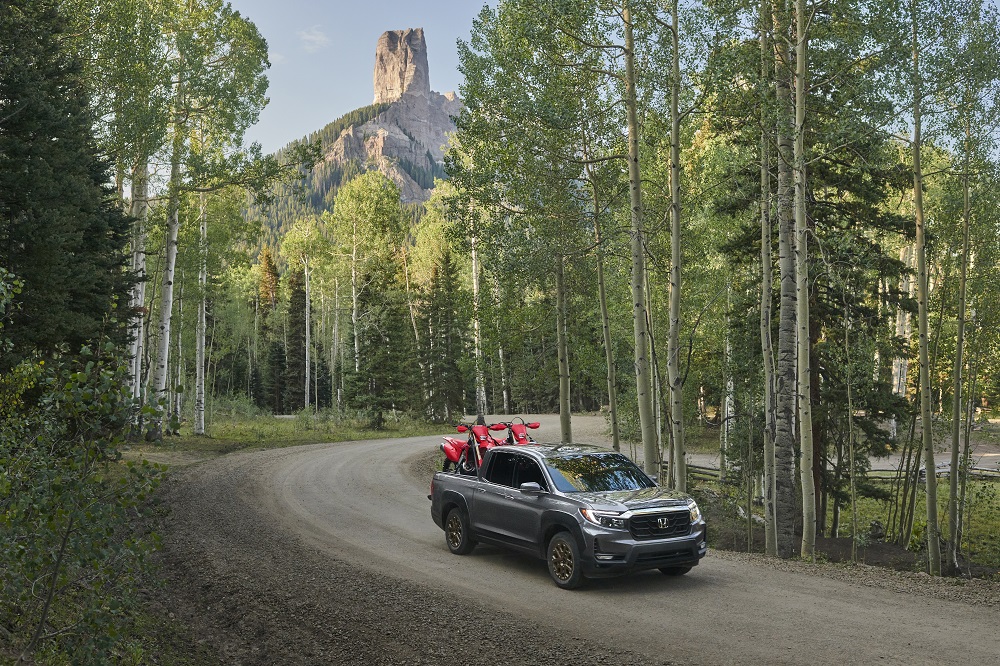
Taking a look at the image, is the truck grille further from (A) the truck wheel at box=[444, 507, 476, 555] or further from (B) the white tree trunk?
(B) the white tree trunk

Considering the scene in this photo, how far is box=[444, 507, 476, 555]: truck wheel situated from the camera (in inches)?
444

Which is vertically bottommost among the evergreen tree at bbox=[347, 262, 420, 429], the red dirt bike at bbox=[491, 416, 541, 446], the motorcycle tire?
the motorcycle tire

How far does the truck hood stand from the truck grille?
12 cm

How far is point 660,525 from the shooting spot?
924cm

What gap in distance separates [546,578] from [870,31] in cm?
1102

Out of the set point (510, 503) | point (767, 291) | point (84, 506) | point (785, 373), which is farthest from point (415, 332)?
point (84, 506)

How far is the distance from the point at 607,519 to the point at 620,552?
414 millimetres

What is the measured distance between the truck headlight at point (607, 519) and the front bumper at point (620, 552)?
56 mm

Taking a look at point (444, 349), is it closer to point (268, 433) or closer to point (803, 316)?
point (268, 433)

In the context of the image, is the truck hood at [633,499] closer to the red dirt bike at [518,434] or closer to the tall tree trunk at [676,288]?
the red dirt bike at [518,434]

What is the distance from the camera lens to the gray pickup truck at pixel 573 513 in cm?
905

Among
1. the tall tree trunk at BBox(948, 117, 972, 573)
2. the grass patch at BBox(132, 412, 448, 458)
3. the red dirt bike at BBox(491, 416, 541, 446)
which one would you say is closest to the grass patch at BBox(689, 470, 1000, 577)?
the tall tree trunk at BBox(948, 117, 972, 573)

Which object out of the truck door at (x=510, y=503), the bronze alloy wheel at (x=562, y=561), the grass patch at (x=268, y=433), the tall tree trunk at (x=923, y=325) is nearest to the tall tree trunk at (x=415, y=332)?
the grass patch at (x=268, y=433)

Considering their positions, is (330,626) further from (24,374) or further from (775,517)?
(775,517)
